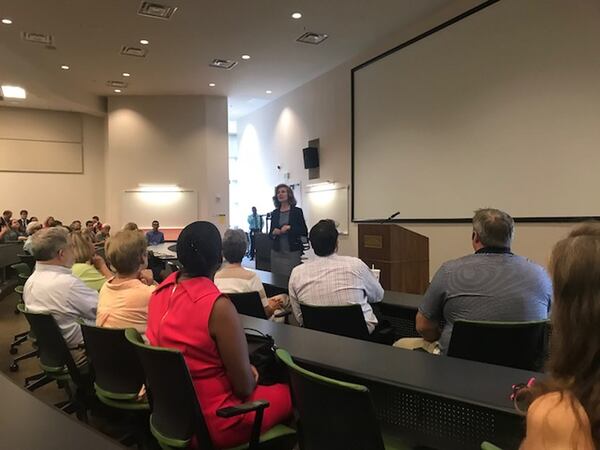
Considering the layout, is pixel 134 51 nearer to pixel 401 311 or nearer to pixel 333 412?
Result: pixel 401 311

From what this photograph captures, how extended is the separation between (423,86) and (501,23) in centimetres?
144

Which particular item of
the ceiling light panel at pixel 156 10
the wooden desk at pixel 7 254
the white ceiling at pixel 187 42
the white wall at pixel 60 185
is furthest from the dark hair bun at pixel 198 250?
the white wall at pixel 60 185

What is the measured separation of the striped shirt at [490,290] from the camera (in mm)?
2158

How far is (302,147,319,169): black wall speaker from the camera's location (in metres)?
9.70

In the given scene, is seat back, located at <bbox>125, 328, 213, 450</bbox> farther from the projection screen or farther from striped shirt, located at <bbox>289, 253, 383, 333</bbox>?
the projection screen

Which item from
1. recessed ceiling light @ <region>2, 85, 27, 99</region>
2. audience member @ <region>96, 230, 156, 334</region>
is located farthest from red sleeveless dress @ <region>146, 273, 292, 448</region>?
recessed ceiling light @ <region>2, 85, 27, 99</region>

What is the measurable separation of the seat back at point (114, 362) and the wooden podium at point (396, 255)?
380 centimetres

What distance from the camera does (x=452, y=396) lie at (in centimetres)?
136

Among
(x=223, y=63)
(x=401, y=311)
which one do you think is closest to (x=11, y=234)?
(x=223, y=63)

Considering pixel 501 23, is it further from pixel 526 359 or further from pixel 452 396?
pixel 452 396

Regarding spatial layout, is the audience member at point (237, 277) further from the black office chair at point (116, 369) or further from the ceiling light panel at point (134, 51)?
the ceiling light panel at point (134, 51)

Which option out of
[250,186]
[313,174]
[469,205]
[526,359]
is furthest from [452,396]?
[250,186]

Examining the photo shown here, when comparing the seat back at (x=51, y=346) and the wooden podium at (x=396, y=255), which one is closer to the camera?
the seat back at (x=51, y=346)

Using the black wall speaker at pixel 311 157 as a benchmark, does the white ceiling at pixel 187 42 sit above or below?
above
